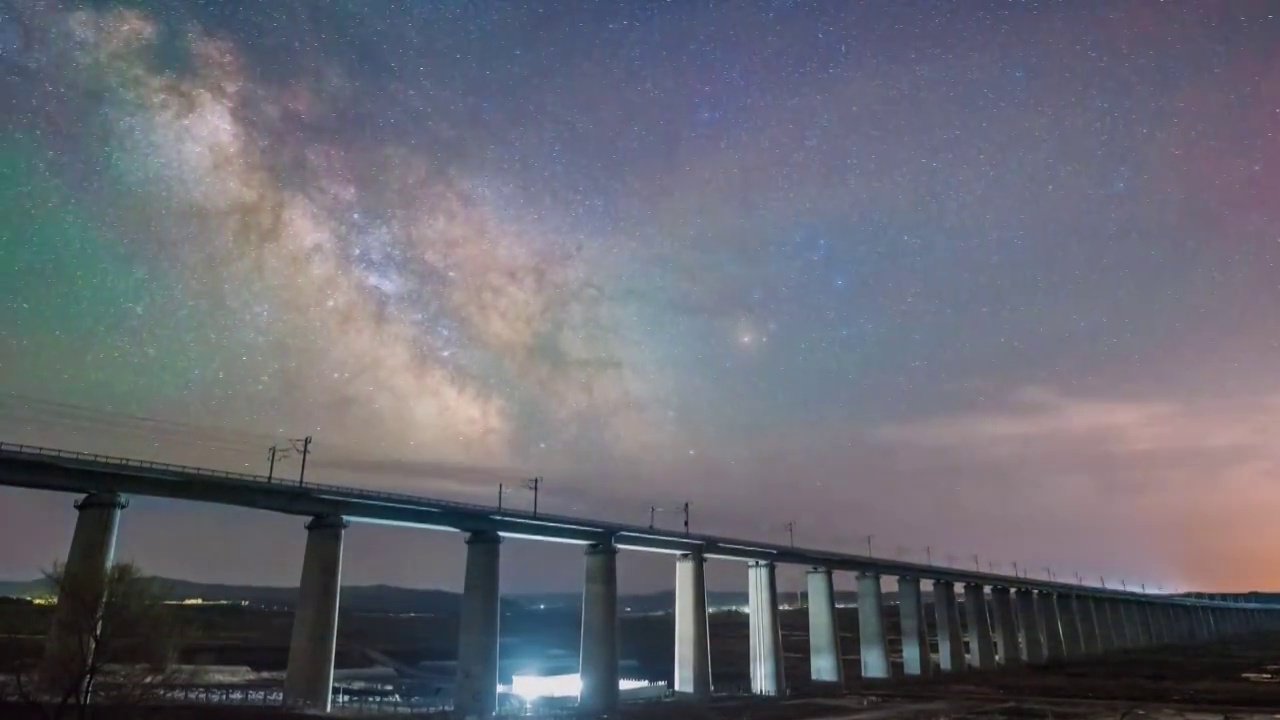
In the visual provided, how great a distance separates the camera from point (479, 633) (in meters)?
65.4

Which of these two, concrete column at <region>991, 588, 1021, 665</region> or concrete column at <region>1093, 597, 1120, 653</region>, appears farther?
concrete column at <region>1093, 597, 1120, 653</region>

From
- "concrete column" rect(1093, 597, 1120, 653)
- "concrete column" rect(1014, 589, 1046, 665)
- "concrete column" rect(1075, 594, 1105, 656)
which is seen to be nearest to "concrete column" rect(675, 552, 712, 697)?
"concrete column" rect(1014, 589, 1046, 665)

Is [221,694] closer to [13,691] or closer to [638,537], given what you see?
[13,691]

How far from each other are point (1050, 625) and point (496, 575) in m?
141

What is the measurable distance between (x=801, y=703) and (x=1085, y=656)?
129551mm

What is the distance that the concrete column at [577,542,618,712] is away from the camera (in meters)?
70.3

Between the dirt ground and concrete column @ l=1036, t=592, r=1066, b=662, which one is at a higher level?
concrete column @ l=1036, t=592, r=1066, b=662

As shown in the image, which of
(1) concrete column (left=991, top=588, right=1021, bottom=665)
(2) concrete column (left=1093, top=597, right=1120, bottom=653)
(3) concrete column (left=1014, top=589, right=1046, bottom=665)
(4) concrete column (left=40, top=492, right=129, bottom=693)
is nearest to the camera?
(4) concrete column (left=40, top=492, right=129, bottom=693)

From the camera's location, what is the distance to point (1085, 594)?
18925 cm

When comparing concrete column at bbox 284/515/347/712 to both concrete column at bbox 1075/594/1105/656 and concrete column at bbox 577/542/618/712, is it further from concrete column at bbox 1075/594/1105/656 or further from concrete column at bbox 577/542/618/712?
concrete column at bbox 1075/594/1105/656

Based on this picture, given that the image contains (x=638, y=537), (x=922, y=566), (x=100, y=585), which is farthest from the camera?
(x=922, y=566)

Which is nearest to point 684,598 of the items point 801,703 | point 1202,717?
point 801,703

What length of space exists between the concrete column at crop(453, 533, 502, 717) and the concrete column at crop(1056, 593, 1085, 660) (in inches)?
5842

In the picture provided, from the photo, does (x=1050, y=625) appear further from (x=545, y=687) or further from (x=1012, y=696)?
(x=545, y=687)
